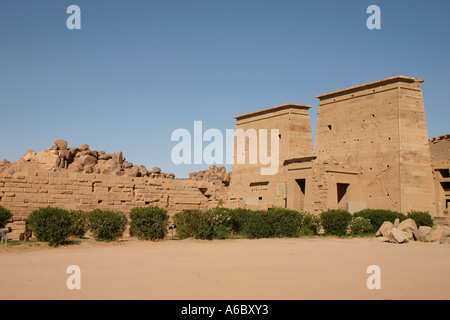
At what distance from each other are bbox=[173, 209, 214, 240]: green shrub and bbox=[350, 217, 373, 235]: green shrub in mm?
→ 7076

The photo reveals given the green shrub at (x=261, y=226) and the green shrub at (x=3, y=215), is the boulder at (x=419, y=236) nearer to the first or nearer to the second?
the green shrub at (x=261, y=226)

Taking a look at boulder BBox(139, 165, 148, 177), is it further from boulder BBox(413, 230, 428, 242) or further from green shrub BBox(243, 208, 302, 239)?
boulder BBox(413, 230, 428, 242)

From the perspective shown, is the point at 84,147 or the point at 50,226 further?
the point at 84,147

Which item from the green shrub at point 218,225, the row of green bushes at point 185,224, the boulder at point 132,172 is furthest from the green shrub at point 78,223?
the boulder at point 132,172

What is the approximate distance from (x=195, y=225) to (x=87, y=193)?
4.60m

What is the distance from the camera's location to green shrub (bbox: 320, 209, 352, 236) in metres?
17.7

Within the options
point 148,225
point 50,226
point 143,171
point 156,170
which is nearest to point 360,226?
point 148,225

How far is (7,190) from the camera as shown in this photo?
1426cm

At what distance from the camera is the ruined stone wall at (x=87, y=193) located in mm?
14391

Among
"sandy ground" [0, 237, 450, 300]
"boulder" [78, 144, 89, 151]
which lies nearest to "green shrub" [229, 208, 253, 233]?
"sandy ground" [0, 237, 450, 300]

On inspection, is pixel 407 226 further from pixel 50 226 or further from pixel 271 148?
pixel 271 148

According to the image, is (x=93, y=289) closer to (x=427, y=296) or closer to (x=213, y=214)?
(x=427, y=296)

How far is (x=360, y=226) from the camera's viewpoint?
18312 millimetres

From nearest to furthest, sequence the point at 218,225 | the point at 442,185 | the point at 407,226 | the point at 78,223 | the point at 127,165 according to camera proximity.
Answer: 1. the point at 78,223
2. the point at 218,225
3. the point at 407,226
4. the point at 442,185
5. the point at 127,165
